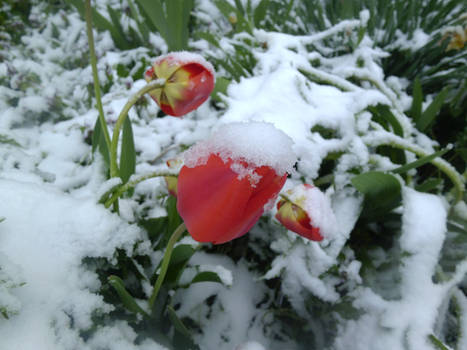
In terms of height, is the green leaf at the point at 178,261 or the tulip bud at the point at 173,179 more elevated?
the tulip bud at the point at 173,179

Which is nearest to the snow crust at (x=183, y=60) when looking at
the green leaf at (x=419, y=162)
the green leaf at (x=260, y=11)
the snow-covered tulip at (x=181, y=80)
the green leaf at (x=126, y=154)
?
the snow-covered tulip at (x=181, y=80)

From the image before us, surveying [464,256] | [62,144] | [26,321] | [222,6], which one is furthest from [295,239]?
[222,6]

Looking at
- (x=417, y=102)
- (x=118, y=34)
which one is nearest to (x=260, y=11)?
(x=118, y=34)

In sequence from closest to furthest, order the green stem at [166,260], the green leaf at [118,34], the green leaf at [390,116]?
the green stem at [166,260] < the green leaf at [390,116] < the green leaf at [118,34]

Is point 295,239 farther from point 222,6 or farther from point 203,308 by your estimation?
point 222,6

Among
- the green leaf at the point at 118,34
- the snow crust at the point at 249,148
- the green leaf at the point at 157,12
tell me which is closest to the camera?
the snow crust at the point at 249,148

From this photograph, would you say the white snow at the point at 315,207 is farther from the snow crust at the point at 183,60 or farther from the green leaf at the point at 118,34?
the green leaf at the point at 118,34

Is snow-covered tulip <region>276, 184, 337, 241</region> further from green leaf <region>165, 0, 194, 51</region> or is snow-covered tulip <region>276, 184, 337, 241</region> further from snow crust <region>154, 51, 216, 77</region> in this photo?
green leaf <region>165, 0, 194, 51</region>
